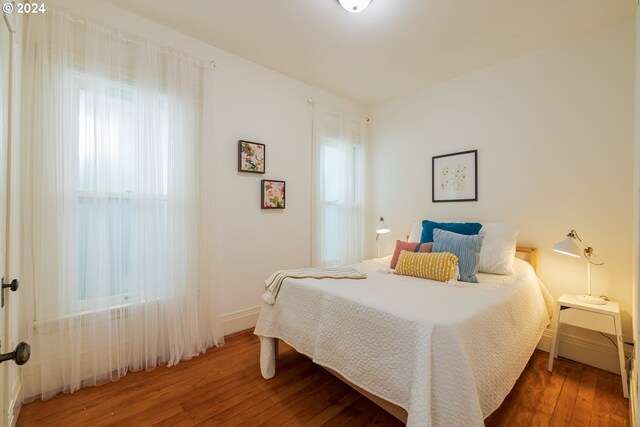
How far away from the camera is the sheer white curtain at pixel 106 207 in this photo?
69.8 inches

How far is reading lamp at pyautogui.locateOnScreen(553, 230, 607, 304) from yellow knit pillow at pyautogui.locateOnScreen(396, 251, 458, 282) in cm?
81

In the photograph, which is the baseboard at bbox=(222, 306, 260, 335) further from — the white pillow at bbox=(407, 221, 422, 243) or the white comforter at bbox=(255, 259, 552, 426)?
the white pillow at bbox=(407, 221, 422, 243)

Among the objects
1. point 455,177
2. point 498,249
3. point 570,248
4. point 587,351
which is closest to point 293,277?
point 498,249

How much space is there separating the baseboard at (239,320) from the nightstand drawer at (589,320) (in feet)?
8.93

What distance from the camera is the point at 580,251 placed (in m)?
2.26

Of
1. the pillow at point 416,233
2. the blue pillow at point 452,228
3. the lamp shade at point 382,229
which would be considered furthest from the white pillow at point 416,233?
the lamp shade at point 382,229

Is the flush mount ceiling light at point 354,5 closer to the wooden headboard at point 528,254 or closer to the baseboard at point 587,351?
the wooden headboard at point 528,254

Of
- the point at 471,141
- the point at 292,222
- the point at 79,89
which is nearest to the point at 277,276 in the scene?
the point at 292,222

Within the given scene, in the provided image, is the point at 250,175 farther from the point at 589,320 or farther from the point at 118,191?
the point at 589,320

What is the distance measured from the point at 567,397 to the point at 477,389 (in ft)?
3.91

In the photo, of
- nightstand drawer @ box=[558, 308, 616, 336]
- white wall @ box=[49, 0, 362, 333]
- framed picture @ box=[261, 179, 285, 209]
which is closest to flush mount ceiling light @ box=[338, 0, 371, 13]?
white wall @ box=[49, 0, 362, 333]

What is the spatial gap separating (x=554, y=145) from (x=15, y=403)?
4.35 m

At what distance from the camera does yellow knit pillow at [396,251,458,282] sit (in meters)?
2.12

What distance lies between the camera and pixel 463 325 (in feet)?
4.31
